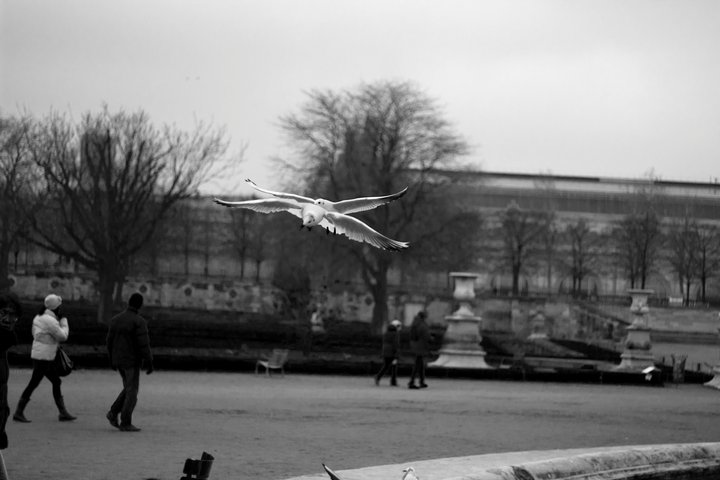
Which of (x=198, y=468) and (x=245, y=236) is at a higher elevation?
(x=245, y=236)

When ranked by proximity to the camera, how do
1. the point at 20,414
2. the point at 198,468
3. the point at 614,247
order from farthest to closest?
the point at 614,247 → the point at 20,414 → the point at 198,468

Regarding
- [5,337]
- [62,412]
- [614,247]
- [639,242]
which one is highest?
[614,247]

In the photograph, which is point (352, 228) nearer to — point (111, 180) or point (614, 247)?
point (111, 180)

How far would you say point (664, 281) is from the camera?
85.5 m

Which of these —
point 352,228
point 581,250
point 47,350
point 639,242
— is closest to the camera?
point 352,228

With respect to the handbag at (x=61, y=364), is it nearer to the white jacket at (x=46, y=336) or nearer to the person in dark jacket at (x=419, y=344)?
the white jacket at (x=46, y=336)

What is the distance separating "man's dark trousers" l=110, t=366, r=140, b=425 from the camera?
49.9ft

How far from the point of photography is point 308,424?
17000 mm

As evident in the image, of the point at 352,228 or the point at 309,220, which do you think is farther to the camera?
the point at 352,228

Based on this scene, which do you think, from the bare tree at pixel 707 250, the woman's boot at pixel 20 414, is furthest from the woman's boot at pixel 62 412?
the bare tree at pixel 707 250

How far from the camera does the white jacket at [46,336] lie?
1584 cm

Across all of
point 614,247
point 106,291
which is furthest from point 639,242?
point 106,291

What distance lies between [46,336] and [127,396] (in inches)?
57.2

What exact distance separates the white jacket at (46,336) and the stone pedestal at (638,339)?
2125 centimetres
